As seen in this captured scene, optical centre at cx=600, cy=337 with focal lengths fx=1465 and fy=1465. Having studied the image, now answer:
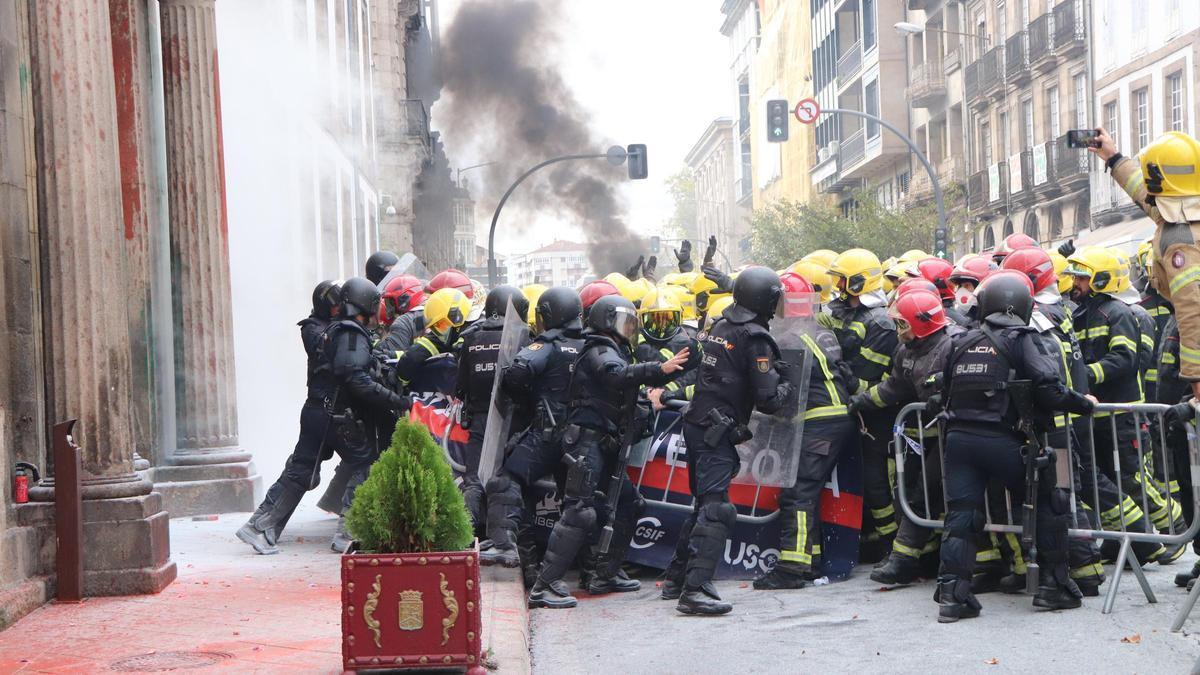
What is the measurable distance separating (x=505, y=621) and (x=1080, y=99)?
1250 inches

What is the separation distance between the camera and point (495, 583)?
8195 mm

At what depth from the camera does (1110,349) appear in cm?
881

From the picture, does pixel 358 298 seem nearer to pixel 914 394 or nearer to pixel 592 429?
pixel 592 429

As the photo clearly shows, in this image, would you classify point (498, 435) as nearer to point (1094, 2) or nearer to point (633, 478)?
point (633, 478)

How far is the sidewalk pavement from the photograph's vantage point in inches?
244

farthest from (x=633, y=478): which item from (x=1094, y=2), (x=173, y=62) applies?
(x=1094, y=2)

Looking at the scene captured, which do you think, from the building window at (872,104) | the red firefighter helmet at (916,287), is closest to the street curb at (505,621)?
the red firefighter helmet at (916,287)

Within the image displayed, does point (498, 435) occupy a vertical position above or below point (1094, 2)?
below

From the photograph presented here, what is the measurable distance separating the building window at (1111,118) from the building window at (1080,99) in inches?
57.1

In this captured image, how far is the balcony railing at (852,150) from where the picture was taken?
5169cm

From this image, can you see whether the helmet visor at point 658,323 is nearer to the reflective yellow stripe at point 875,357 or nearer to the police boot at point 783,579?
the reflective yellow stripe at point 875,357

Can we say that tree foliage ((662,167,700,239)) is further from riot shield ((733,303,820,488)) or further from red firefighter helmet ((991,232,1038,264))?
riot shield ((733,303,820,488))

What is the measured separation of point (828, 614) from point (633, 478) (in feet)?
5.69

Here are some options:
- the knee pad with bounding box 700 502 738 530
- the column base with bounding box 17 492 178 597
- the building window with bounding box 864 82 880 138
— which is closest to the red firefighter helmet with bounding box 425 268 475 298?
the column base with bounding box 17 492 178 597
